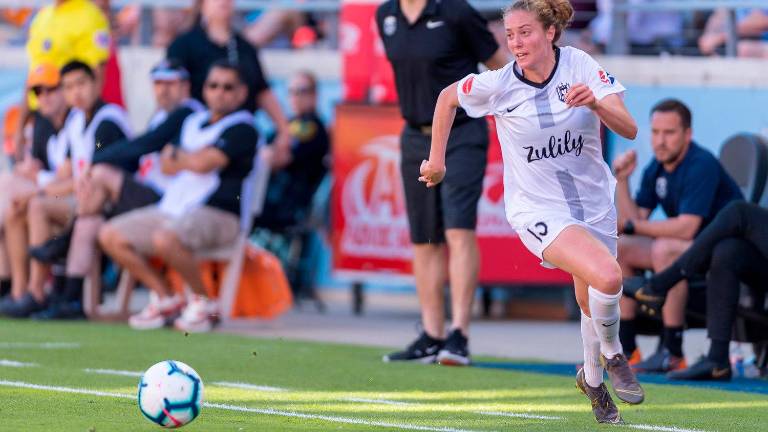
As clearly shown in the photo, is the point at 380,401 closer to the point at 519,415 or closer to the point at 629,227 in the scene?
the point at 519,415

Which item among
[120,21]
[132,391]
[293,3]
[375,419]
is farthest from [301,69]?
[375,419]

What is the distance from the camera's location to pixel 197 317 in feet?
40.8

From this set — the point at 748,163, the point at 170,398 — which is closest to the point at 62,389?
the point at 170,398

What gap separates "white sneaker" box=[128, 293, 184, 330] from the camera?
41.2 feet

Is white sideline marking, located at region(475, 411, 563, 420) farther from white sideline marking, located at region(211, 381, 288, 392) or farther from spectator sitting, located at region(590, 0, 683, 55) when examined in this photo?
spectator sitting, located at region(590, 0, 683, 55)

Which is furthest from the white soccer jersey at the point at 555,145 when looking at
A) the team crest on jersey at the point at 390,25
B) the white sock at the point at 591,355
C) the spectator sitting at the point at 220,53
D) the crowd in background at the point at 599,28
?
the spectator sitting at the point at 220,53

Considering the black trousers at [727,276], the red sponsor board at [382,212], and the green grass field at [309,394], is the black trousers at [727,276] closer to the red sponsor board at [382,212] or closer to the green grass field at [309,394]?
the green grass field at [309,394]

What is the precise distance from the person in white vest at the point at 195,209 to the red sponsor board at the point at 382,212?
152 cm

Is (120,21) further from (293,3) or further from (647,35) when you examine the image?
(647,35)

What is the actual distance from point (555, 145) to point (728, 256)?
2.16m

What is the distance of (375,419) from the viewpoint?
702 cm

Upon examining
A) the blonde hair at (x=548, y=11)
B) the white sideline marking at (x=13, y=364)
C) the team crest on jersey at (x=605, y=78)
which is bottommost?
the white sideline marking at (x=13, y=364)

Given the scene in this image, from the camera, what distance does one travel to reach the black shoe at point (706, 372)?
918 cm

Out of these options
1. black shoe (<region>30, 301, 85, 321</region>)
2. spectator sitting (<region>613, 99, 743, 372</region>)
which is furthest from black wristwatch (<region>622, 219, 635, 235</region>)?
black shoe (<region>30, 301, 85, 321</region>)
